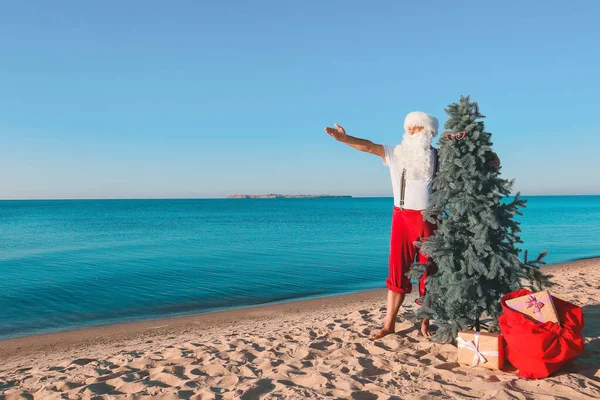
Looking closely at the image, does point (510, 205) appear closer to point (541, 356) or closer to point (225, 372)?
point (541, 356)

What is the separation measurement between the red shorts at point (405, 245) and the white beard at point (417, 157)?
39 centimetres

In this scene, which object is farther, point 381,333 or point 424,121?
point 381,333

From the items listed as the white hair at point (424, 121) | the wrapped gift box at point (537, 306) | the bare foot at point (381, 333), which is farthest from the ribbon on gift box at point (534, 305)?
the white hair at point (424, 121)

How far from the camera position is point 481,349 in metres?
3.92

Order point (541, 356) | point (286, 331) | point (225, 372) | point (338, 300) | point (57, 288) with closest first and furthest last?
1. point (541, 356)
2. point (225, 372)
3. point (286, 331)
4. point (338, 300)
5. point (57, 288)

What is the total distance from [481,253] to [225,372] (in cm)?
264

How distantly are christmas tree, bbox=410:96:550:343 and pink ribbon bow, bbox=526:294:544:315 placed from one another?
1.21 feet

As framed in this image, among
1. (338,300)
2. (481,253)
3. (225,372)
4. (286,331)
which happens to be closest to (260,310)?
(338,300)

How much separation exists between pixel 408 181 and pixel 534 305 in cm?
161

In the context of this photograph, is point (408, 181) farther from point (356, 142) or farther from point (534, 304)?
point (534, 304)

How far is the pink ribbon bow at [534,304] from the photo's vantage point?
375 cm

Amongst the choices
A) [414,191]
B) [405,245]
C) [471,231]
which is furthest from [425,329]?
[414,191]

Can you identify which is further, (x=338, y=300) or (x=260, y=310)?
(x=338, y=300)

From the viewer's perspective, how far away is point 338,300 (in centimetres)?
988
